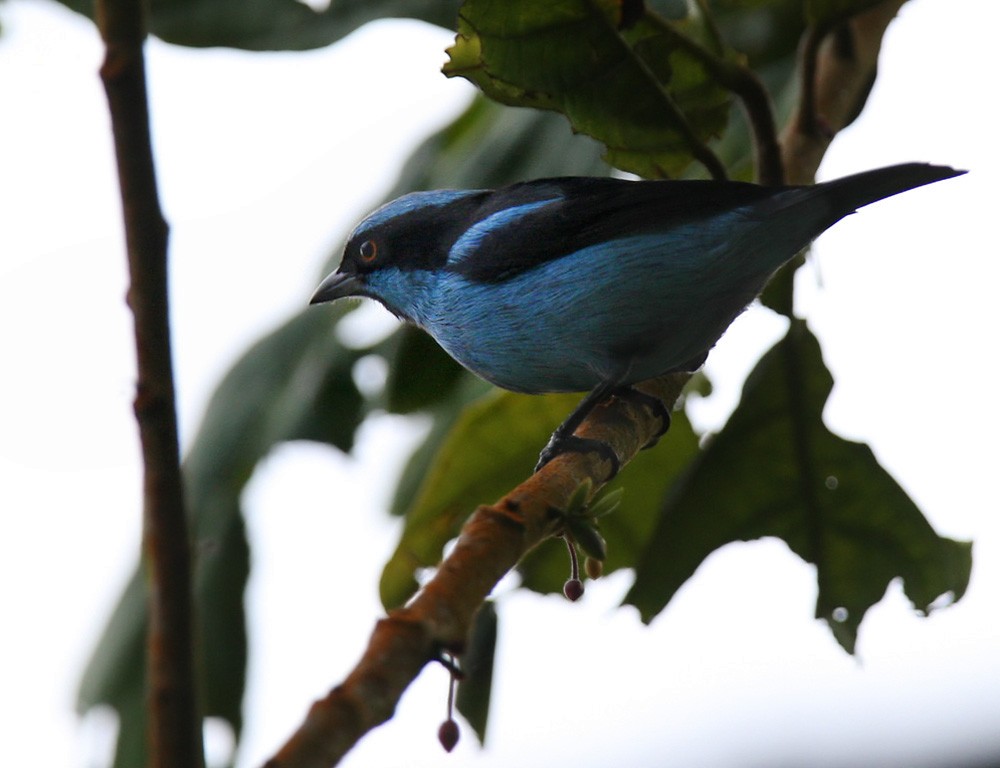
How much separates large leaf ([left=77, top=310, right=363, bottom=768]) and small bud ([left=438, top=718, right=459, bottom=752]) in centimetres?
176

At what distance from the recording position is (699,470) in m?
3.50

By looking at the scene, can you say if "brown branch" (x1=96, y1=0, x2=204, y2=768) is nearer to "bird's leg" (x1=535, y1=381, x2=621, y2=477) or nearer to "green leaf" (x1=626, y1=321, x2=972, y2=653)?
"bird's leg" (x1=535, y1=381, x2=621, y2=477)

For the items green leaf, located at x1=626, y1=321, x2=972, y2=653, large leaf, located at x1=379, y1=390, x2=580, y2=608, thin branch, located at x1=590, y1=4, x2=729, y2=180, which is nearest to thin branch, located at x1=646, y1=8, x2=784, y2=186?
thin branch, located at x1=590, y1=4, x2=729, y2=180

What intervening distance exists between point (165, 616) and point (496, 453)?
2.23 m

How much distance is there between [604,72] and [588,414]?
828 millimetres

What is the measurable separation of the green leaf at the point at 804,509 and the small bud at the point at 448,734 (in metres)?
1.77

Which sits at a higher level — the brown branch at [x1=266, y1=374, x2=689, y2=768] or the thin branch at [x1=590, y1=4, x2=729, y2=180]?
the thin branch at [x1=590, y1=4, x2=729, y2=180]

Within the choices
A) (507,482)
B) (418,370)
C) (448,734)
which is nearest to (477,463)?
(507,482)

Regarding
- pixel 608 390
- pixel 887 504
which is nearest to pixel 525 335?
pixel 608 390

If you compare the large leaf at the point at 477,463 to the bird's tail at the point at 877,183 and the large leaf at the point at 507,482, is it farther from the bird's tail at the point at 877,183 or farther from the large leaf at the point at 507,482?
the bird's tail at the point at 877,183

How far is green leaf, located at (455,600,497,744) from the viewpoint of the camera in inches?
128

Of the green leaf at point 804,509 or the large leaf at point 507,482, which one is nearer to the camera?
the large leaf at point 507,482

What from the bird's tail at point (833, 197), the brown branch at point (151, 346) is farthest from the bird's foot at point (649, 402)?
the brown branch at point (151, 346)

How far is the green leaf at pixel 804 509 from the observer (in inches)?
135
